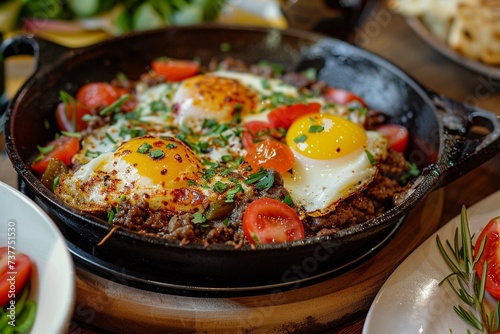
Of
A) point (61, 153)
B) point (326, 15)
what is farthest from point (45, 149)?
point (326, 15)

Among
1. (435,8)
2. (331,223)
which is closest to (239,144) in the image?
(331,223)

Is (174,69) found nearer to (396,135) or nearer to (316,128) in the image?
(316,128)

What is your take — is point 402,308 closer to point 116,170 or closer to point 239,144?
point 239,144

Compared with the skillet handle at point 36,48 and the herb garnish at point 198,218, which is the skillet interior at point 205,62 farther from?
the herb garnish at point 198,218

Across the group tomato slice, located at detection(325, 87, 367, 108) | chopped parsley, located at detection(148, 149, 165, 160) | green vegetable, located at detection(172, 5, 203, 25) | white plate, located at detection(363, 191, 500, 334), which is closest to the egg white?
white plate, located at detection(363, 191, 500, 334)

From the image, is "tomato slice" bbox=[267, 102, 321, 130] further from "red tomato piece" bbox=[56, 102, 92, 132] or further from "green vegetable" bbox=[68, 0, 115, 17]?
"green vegetable" bbox=[68, 0, 115, 17]
